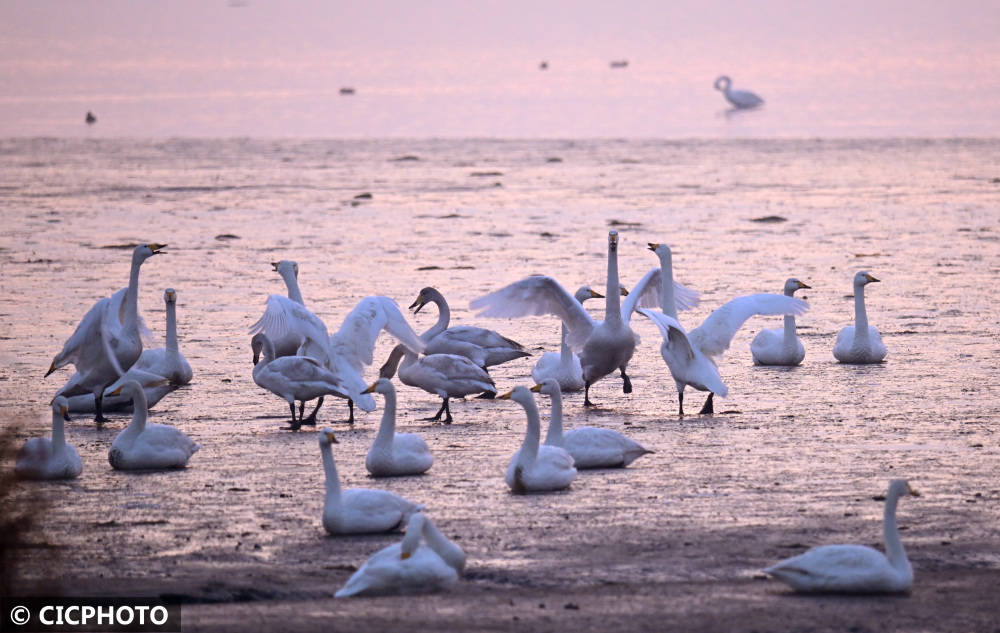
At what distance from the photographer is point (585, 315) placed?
13.8 metres

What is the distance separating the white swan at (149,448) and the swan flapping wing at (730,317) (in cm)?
418

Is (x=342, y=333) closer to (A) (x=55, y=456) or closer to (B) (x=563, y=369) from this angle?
(B) (x=563, y=369)

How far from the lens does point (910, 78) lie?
193 ft

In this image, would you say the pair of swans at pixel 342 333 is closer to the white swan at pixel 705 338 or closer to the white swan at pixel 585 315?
the white swan at pixel 585 315

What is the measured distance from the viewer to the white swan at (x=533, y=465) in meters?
9.85

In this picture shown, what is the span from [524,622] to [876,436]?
4.88 m

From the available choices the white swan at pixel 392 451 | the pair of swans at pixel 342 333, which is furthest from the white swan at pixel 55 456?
the pair of swans at pixel 342 333

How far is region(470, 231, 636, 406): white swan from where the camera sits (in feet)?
44.0

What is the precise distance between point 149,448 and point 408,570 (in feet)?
11.3

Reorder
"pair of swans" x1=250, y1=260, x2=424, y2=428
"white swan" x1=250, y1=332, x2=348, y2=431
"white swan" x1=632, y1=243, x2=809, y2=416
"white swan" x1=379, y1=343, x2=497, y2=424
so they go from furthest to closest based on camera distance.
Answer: "pair of swans" x1=250, y1=260, x2=424, y2=428, "white swan" x1=379, y1=343, x2=497, y2=424, "white swan" x1=632, y1=243, x2=809, y2=416, "white swan" x1=250, y1=332, x2=348, y2=431

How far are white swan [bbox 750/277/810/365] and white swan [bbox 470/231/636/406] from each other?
4.82 feet

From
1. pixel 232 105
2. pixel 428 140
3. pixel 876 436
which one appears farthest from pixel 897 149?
pixel 876 436

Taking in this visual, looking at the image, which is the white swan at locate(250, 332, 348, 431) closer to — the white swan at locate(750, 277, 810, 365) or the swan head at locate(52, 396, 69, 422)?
the swan head at locate(52, 396, 69, 422)

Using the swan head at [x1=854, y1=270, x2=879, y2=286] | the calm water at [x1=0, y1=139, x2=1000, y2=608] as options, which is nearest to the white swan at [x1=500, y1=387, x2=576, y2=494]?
the calm water at [x1=0, y1=139, x2=1000, y2=608]
